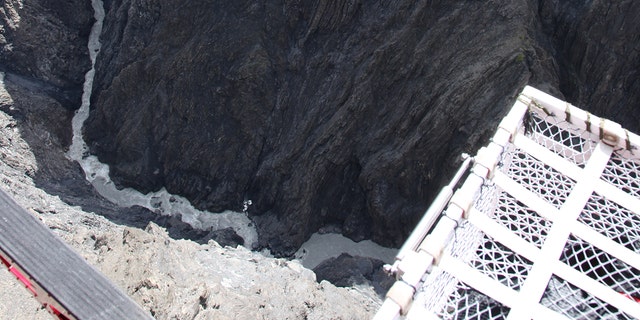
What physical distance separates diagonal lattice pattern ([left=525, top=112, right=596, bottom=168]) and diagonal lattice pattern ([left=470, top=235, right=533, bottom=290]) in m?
2.62

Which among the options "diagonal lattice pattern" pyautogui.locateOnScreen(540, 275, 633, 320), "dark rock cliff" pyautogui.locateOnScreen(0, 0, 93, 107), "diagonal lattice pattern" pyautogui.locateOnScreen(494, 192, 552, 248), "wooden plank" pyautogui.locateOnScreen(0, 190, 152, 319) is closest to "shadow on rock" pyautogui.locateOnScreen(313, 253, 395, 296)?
"wooden plank" pyautogui.locateOnScreen(0, 190, 152, 319)

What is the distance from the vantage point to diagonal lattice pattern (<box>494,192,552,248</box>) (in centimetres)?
884

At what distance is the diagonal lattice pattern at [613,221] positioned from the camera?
8.96m

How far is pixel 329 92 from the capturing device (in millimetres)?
21656

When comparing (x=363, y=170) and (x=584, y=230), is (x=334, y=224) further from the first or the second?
(x=584, y=230)

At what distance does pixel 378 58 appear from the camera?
20.6 metres

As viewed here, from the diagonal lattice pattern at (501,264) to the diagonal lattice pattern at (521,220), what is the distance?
0.40 m

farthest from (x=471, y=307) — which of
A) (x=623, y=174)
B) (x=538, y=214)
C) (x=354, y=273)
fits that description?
(x=354, y=273)

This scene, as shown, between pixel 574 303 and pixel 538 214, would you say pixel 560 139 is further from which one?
pixel 574 303

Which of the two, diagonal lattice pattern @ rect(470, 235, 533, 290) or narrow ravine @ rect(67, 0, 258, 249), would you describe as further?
narrow ravine @ rect(67, 0, 258, 249)

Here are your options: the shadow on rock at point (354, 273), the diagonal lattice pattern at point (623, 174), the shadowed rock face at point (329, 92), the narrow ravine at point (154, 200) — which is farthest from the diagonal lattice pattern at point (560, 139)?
the narrow ravine at point (154, 200)

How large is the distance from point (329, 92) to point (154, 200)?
29.5ft

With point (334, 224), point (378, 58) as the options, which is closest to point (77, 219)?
point (334, 224)

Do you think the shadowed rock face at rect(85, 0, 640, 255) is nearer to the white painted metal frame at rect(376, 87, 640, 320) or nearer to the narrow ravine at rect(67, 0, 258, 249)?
the narrow ravine at rect(67, 0, 258, 249)
